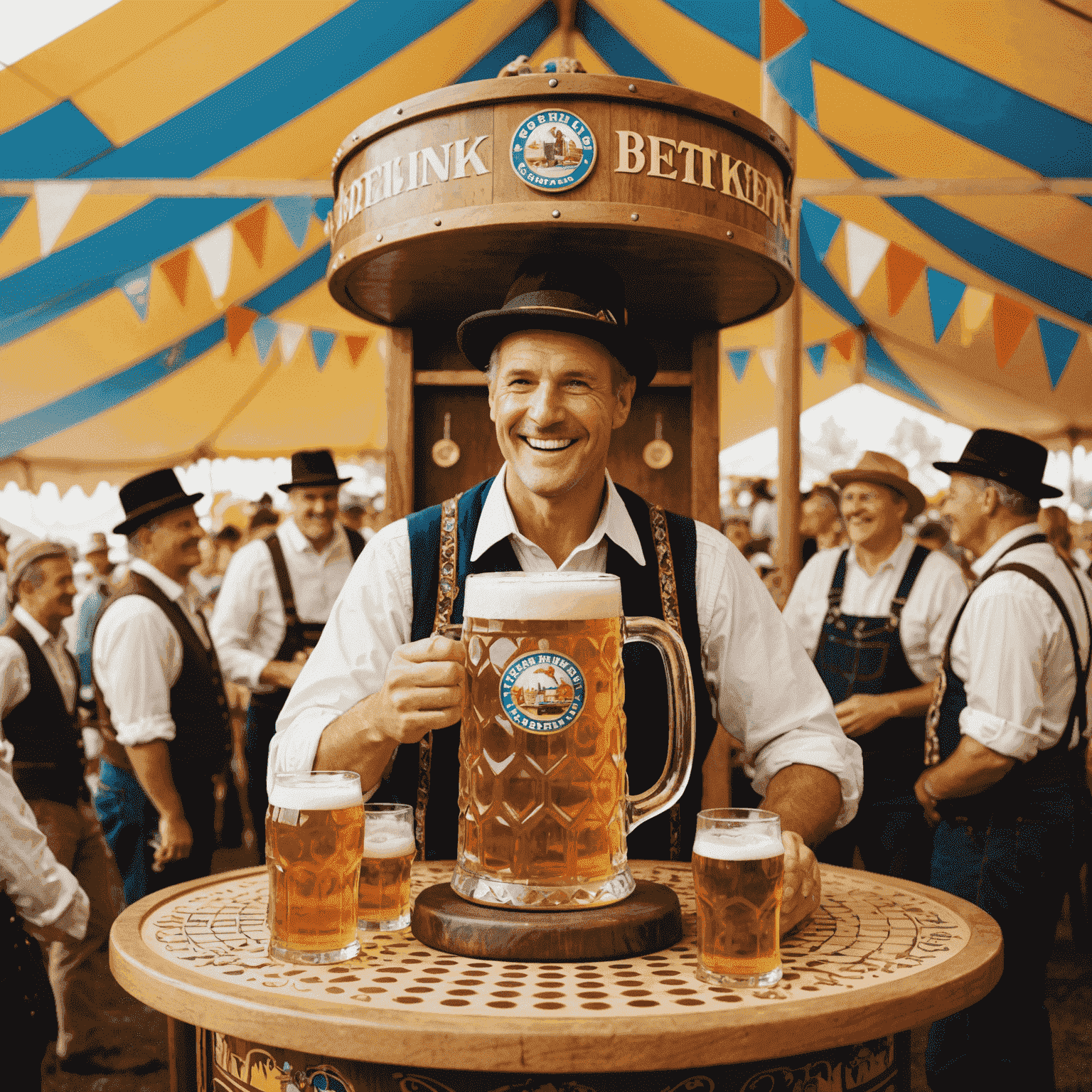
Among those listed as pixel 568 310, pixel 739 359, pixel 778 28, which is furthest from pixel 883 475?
pixel 739 359

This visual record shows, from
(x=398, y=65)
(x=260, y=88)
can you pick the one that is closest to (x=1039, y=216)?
(x=398, y=65)

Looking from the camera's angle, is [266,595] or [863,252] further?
[863,252]

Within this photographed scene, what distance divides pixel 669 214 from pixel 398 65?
406cm

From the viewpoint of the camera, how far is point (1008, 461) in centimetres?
273

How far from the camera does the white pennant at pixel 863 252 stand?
446 cm

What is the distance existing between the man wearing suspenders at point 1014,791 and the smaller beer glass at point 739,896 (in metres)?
1.72

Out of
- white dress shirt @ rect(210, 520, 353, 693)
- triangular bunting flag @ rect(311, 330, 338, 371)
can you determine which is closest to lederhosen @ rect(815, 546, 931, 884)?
white dress shirt @ rect(210, 520, 353, 693)

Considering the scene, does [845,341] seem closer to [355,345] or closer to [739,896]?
[355,345]

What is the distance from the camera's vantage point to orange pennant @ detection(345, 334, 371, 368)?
21.4ft

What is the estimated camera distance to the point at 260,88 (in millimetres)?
4609

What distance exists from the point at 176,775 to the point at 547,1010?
2.57m

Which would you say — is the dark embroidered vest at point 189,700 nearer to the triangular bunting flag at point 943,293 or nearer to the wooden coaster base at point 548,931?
the wooden coaster base at point 548,931

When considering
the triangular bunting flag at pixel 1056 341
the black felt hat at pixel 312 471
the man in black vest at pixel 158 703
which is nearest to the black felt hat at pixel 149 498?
the man in black vest at pixel 158 703

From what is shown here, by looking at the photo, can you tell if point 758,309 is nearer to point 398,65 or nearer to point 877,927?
point 877,927
